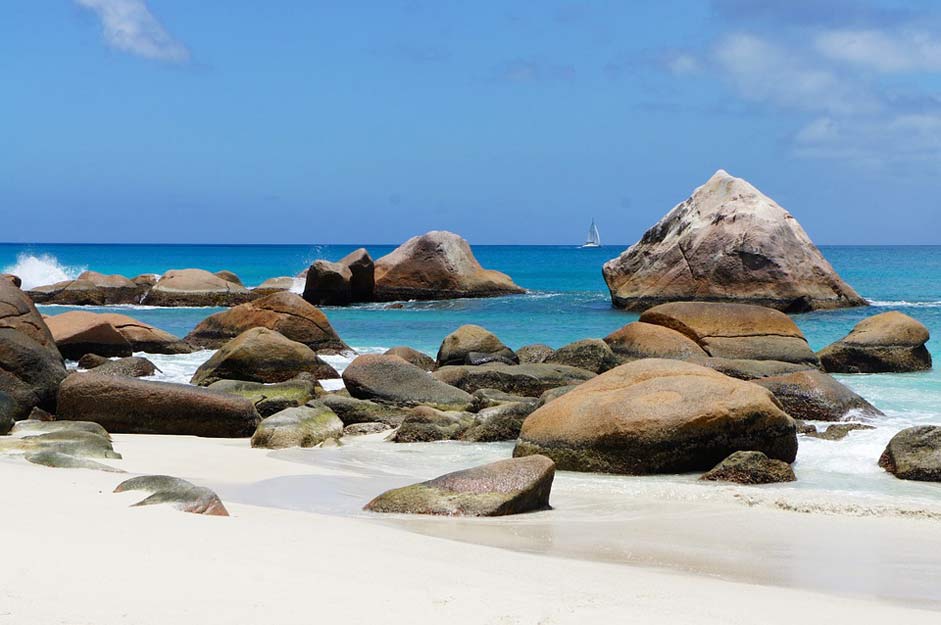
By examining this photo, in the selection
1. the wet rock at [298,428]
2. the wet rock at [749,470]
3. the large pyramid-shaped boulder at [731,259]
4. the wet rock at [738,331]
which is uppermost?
the large pyramid-shaped boulder at [731,259]

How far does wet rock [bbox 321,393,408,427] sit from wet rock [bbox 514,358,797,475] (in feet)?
9.53

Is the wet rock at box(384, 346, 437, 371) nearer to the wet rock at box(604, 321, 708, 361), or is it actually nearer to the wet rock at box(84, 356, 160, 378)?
the wet rock at box(604, 321, 708, 361)

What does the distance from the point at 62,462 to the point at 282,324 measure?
11.4 meters

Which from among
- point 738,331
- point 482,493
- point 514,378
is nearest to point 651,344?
point 738,331

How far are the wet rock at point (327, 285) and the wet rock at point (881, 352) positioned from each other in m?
20.9

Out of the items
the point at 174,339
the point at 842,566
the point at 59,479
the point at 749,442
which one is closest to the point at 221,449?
the point at 59,479

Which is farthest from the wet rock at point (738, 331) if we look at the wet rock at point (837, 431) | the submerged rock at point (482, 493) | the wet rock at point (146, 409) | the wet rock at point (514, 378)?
the submerged rock at point (482, 493)

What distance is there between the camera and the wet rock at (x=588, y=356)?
16.0 meters

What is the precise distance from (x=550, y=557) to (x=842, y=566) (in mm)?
1747

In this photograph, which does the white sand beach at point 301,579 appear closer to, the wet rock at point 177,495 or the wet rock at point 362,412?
the wet rock at point 177,495

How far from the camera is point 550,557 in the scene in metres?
5.87

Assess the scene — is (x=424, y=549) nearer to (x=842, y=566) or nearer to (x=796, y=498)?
(x=842, y=566)

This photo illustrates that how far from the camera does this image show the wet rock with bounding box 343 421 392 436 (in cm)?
1166

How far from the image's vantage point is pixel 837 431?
10.9 meters
